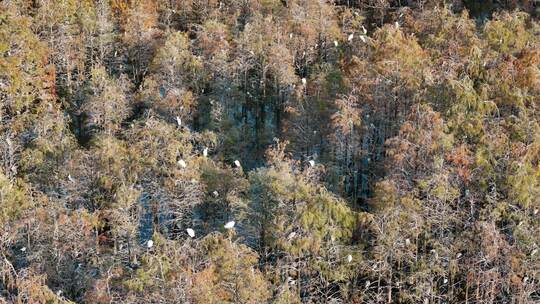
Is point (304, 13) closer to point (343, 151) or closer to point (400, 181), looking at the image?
point (343, 151)

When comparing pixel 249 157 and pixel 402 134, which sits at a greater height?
pixel 402 134

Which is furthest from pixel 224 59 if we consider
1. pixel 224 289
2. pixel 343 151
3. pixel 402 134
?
pixel 224 289

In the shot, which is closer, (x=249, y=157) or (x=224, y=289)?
(x=224, y=289)

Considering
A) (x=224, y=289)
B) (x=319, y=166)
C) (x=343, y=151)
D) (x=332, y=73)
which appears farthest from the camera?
(x=332, y=73)

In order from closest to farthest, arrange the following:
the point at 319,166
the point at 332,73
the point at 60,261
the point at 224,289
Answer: the point at 224,289 → the point at 60,261 → the point at 319,166 → the point at 332,73

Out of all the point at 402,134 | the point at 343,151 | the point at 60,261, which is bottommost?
the point at 60,261

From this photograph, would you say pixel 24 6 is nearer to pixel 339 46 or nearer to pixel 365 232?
pixel 339 46

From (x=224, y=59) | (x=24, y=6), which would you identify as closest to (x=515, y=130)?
(x=224, y=59)
